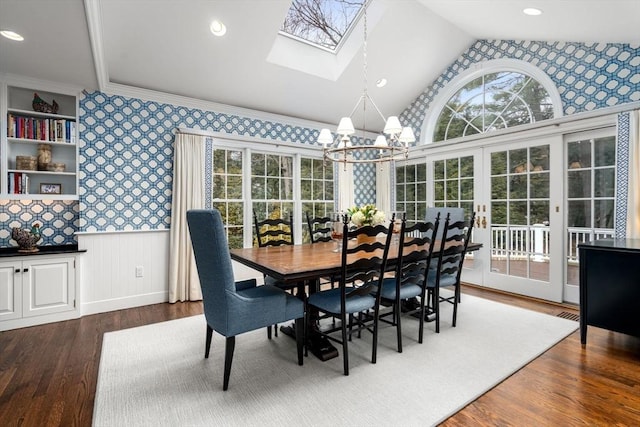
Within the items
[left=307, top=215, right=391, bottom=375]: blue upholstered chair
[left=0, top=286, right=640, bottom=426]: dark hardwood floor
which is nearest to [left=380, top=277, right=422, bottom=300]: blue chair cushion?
[left=307, top=215, right=391, bottom=375]: blue upholstered chair

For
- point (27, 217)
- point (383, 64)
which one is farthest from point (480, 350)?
point (27, 217)

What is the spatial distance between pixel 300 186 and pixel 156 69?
8.09 ft

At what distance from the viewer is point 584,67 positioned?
3637mm

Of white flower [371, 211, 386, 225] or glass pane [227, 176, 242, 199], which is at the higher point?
glass pane [227, 176, 242, 199]

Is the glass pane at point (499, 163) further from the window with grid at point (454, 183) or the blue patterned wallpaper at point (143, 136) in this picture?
the blue patterned wallpaper at point (143, 136)

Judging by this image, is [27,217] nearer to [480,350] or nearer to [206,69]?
[206,69]

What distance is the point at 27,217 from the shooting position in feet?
11.4

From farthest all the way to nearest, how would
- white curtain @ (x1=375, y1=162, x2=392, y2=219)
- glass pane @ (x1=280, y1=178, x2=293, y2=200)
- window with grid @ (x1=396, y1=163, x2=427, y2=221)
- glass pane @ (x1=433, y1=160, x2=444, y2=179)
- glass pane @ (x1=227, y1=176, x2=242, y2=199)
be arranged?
white curtain @ (x1=375, y1=162, x2=392, y2=219), window with grid @ (x1=396, y1=163, x2=427, y2=221), glass pane @ (x1=433, y1=160, x2=444, y2=179), glass pane @ (x1=280, y1=178, x2=293, y2=200), glass pane @ (x1=227, y1=176, x2=242, y2=199)

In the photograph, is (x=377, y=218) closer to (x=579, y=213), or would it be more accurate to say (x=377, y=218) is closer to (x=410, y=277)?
(x=410, y=277)

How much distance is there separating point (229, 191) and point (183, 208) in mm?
732

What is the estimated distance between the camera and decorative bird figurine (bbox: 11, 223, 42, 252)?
127 inches

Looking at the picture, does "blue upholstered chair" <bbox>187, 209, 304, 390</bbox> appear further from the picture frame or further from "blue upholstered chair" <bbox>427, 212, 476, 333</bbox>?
the picture frame

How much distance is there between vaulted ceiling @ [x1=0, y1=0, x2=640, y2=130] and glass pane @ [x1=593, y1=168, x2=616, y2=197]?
1.32 meters

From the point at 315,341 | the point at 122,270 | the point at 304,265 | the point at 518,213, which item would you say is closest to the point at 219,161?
the point at 122,270
